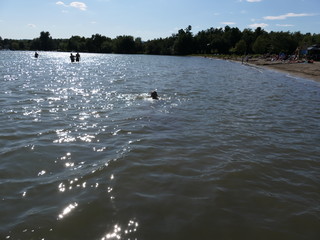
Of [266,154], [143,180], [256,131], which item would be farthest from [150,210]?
[256,131]

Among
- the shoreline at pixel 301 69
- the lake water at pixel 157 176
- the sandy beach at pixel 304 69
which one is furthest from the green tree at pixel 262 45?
the lake water at pixel 157 176

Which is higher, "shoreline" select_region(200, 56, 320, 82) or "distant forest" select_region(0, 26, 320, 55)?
"distant forest" select_region(0, 26, 320, 55)

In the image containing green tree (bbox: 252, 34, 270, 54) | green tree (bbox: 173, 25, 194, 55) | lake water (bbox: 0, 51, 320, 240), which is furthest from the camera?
green tree (bbox: 173, 25, 194, 55)

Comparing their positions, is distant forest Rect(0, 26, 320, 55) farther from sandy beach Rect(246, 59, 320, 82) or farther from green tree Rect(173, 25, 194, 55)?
sandy beach Rect(246, 59, 320, 82)

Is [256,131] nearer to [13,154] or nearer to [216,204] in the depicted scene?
[216,204]

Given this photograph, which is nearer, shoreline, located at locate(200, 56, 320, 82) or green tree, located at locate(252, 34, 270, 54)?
shoreline, located at locate(200, 56, 320, 82)

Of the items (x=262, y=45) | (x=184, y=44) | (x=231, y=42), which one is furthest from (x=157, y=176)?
(x=184, y=44)

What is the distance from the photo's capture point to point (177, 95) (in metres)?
20.5

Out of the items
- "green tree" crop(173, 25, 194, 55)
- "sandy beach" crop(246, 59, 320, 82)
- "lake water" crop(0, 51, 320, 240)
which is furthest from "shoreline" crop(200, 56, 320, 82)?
"green tree" crop(173, 25, 194, 55)

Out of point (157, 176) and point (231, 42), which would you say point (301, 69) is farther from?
point (231, 42)

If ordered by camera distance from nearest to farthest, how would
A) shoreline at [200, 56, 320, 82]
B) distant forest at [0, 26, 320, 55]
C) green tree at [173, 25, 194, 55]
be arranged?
1. shoreline at [200, 56, 320, 82]
2. distant forest at [0, 26, 320, 55]
3. green tree at [173, 25, 194, 55]

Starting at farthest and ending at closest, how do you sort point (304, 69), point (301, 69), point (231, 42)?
point (231, 42), point (301, 69), point (304, 69)

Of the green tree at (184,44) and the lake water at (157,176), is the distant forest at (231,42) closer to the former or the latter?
the green tree at (184,44)

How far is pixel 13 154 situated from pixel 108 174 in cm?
312
